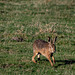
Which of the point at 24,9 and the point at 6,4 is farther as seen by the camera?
the point at 6,4

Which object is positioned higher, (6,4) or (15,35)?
(6,4)

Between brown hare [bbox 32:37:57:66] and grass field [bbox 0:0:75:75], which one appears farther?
grass field [bbox 0:0:75:75]

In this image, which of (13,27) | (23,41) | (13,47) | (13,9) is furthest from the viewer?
(13,9)

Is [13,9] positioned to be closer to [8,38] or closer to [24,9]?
→ [24,9]

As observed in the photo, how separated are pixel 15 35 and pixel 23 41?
45.9 inches

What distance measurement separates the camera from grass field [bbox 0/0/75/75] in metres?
10.5

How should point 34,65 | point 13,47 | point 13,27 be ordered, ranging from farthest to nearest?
point 13,27, point 13,47, point 34,65

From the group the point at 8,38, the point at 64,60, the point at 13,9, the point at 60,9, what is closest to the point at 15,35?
the point at 8,38

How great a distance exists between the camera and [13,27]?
18.5m

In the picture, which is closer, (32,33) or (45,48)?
(45,48)

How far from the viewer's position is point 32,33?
1716 centimetres

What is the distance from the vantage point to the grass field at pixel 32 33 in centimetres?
1049

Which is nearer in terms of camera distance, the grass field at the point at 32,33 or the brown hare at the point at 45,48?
the brown hare at the point at 45,48

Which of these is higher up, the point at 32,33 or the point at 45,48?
the point at 45,48
